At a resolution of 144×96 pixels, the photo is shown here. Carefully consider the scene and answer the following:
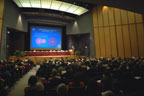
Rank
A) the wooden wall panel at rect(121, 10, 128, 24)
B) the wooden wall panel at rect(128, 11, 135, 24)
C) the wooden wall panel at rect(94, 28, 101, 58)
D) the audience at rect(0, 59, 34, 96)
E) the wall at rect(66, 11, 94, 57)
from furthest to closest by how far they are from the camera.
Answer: the wall at rect(66, 11, 94, 57) → the wooden wall panel at rect(94, 28, 101, 58) → the wooden wall panel at rect(121, 10, 128, 24) → the wooden wall panel at rect(128, 11, 135, 24) → the audience at rect(0, 59, 34, 96)

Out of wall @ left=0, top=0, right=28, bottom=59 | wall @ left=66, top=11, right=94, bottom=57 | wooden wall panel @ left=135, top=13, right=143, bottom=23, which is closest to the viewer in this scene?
wall @ left=0, top=0, right=28, bottom=59

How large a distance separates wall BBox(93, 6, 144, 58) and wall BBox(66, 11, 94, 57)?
0.69 metres

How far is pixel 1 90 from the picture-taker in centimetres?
310

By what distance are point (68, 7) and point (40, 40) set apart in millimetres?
7061

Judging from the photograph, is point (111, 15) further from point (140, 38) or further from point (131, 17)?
point (140, 38)

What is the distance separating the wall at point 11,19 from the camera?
10.4m

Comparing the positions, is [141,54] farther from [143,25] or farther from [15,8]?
[15,8]

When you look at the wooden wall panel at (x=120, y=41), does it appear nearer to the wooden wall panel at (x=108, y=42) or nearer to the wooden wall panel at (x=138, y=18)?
the wooden wall panel at (x=108, y=42)

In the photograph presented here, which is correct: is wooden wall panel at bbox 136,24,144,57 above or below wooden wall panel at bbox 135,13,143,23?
below

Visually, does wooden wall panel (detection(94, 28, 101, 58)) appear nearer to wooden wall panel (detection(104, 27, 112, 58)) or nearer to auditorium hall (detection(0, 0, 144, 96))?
auditorium hall (detection(0, 0, 144, 96))

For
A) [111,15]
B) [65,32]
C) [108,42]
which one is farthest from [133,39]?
[65,32]

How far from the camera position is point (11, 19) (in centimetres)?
1128

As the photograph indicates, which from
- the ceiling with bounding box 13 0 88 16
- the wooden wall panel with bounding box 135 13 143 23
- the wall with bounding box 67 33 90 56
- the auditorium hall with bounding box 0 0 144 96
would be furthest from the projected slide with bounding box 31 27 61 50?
the wooden wall panel with bounding box 135 13 143 23

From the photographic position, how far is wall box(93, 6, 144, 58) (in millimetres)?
11406
